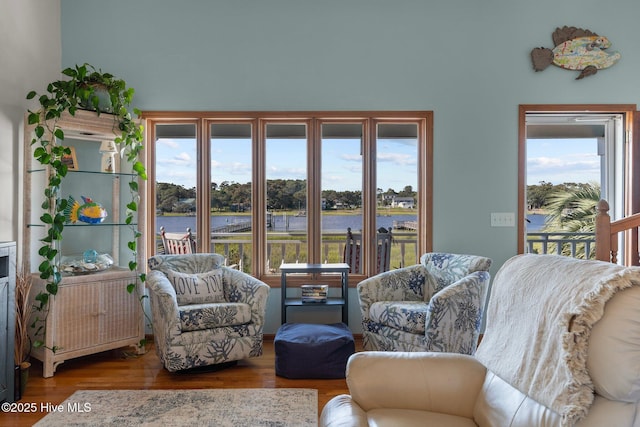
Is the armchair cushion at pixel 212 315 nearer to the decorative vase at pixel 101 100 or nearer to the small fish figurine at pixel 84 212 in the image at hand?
the small fish figurine at pixel 84 212

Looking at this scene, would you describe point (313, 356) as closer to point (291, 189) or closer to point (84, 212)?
point (291, 189)

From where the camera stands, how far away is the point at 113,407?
8.40 ft

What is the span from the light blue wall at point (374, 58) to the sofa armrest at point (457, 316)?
0.96 meters

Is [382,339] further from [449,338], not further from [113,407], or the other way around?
[113,407]

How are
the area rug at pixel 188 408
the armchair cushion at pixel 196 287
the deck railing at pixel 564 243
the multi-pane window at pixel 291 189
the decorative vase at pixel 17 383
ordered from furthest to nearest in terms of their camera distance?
the deck railing at pixel 564 243, the multi-pane window at pixel 291 189, the armchair cushion at pixel 196 287, the decorative vase at pixel 17 383, the area rug at pixel 188 408

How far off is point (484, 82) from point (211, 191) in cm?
275

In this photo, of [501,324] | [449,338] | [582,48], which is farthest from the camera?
[582,48]

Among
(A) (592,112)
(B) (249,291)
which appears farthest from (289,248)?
(A) (592,112)

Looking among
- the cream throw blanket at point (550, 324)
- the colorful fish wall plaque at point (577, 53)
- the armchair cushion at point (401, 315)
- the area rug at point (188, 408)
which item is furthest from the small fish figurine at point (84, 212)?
the colorful fish wall plaque at point (577, 53)

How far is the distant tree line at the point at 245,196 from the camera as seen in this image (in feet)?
13.3

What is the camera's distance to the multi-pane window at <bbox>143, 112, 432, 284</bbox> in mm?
4031

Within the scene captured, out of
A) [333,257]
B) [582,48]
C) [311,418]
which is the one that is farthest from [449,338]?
[582,48]

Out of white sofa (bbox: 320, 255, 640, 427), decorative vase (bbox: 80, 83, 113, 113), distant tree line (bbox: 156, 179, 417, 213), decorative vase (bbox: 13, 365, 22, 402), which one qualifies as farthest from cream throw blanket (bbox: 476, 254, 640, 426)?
decorative vase (bbox: 80, 83, 113, 113)

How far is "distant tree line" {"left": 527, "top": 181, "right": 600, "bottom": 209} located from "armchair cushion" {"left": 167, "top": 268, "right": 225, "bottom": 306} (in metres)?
3.22
